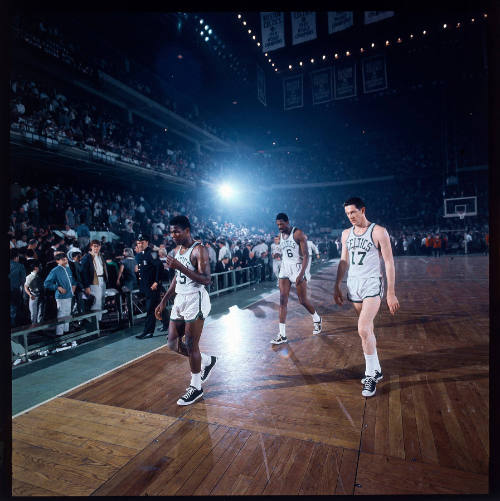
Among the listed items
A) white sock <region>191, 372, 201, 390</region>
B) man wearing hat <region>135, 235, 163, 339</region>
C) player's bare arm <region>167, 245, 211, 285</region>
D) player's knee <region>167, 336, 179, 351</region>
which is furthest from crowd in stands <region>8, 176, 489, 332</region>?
white sock <region>191, 372, 201, 390</region>

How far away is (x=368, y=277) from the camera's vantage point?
10.2 feet

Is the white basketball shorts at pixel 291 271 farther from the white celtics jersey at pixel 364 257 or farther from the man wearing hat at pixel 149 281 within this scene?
the man wearing hat at pixel 149 281

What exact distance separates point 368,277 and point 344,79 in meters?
13.9

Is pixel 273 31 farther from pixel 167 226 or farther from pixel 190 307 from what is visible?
pixel 190 307

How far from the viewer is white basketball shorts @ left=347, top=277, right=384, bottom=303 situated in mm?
3092

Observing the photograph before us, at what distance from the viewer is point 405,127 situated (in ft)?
96.0

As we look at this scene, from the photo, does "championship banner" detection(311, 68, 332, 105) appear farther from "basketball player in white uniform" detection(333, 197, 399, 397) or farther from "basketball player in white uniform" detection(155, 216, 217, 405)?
"basketball player in white uniform" detection(155, 216, 217, 405)

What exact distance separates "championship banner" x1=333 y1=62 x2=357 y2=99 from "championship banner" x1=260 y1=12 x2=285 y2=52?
3679 millimetres

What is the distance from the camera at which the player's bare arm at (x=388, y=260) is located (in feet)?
9.64

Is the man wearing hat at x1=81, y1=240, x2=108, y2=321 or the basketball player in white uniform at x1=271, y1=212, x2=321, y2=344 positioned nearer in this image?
the basketball player in white uniform at x1=271, y1=212, x2=321, y2=344

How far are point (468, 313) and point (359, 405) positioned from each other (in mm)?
4462

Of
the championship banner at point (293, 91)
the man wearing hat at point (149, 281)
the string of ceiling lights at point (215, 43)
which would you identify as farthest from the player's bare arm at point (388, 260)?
the string of ceiling lights at point (215, 43)

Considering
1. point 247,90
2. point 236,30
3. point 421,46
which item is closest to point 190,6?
point 236,30

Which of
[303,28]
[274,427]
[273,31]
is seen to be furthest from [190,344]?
[303,28]
